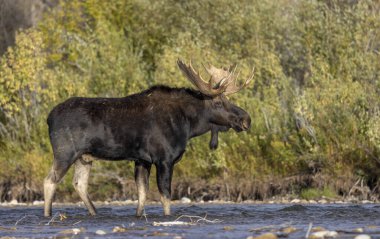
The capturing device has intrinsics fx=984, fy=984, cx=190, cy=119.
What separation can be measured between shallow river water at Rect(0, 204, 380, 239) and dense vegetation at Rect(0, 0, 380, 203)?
4.33 m

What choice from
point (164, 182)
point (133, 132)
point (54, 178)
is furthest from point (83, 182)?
point (164, 182)

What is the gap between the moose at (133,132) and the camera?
1616cm

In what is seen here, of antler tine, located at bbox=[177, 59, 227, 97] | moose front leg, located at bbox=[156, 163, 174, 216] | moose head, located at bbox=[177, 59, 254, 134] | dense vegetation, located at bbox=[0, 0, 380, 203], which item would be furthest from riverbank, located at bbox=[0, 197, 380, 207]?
moose front leg, located at bbox=[156, 163, 174, 216]

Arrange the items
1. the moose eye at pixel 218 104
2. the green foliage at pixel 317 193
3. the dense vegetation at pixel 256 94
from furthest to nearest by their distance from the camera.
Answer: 1. the dense vegetation at pixel 256 94
2. the green foliage at pixel 317 193
3. the moose eye at pixel 218 104

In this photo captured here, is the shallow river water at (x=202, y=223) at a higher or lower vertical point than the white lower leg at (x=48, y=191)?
lower

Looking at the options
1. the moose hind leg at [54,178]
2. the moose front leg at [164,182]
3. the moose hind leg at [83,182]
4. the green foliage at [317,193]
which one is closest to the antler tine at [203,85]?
the moose front leg at [164,182]

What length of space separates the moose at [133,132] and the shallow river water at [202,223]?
63 centimetres

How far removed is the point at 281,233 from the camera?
480 inches

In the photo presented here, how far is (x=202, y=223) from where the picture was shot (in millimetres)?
14469

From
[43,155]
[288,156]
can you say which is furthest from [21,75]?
[288,156]

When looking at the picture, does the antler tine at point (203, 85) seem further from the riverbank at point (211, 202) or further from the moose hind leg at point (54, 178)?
the riverbank at point (211, 202)

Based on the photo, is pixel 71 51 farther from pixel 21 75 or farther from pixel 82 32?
pixel 21 75

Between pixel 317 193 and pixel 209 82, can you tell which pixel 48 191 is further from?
pixel 317 193

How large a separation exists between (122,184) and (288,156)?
14.0ft
